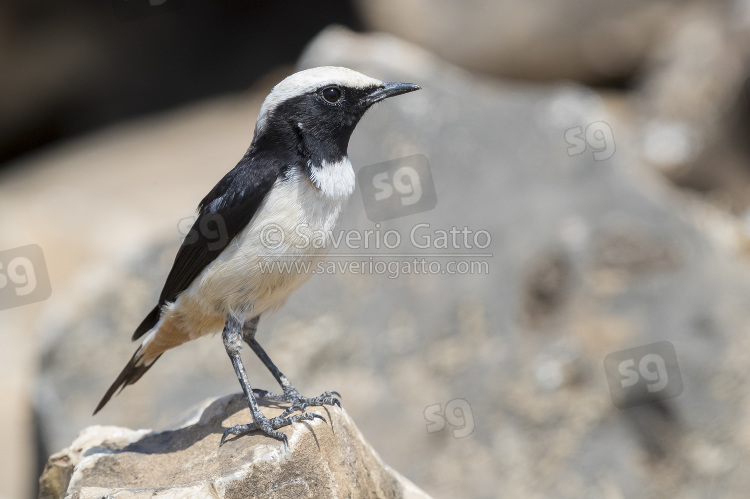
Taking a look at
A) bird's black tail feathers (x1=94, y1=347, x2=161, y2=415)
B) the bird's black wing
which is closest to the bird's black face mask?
the bird's black wing

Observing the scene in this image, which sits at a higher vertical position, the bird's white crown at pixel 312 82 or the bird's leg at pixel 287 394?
the bird's white crown at pixel 312 82

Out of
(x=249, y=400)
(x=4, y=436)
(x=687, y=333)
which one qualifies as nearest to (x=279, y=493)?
(x=249, y=400)

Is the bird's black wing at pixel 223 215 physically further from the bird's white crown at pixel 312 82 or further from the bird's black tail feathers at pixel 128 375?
the bird's black tail feathers at pixel 128 375

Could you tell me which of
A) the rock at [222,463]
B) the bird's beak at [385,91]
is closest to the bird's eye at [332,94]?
the bird's beak at [385,91]

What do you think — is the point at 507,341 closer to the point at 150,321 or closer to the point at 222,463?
the point at 150,321

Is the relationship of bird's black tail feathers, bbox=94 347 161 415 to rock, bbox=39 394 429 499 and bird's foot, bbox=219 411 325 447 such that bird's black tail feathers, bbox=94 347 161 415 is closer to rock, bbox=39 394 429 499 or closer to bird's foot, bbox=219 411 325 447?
rock, bbox=39 394 429 499

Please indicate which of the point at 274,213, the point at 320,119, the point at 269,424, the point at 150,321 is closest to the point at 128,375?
the point at 150,321

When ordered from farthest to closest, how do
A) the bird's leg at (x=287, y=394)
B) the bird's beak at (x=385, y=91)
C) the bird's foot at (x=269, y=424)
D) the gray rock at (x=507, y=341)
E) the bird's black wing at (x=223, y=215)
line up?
the gray rock at (x=507, y=341)
the bird's beak at (x=385, y=91)
the bird's leg at (x=287, y=394)
the bird's black wing at (x=223, y=215)
the bird's foot at (x=269, y=424)
